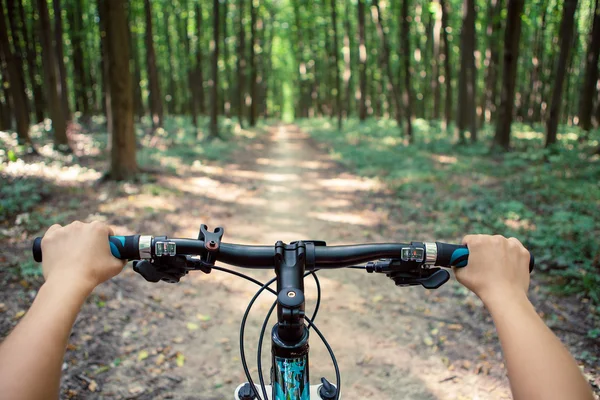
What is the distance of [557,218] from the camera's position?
24.0 ft

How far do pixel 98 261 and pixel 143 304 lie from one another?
13.6ft

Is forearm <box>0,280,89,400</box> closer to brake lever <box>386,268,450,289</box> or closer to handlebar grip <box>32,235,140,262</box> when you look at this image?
handlebar grip <box>32,235,140,262</box>

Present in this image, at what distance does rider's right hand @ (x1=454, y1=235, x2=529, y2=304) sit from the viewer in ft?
4.98

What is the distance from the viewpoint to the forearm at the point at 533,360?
127 centimetres

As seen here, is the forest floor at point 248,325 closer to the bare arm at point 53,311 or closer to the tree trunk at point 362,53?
the bare arm at point 53,311

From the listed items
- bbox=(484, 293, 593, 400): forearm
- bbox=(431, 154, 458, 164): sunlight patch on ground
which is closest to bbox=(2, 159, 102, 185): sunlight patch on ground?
bbox=(431, 154, 458, 164): sunlight patch on ground

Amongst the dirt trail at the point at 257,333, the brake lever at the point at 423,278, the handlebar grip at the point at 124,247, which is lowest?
the dirt trail at the point at 257,333

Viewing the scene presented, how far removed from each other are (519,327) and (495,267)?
9.4 inches

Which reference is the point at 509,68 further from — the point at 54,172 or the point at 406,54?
the point at 54,172

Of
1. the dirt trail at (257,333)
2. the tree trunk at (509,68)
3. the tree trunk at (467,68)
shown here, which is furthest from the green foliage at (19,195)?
the tree trunk at (467,68)

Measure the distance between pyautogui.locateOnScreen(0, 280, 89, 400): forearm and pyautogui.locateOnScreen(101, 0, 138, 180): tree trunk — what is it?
33.5 feet

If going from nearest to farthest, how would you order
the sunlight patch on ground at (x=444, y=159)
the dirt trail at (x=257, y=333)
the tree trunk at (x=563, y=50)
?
the dirt trail at (x=257, y=333)
the tree trunk at (x=563, y=50)
the sunlight patch on ground at (x=444, y=159)

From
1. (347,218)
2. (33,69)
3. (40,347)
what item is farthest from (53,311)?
(33,69)

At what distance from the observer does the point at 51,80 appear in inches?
546
